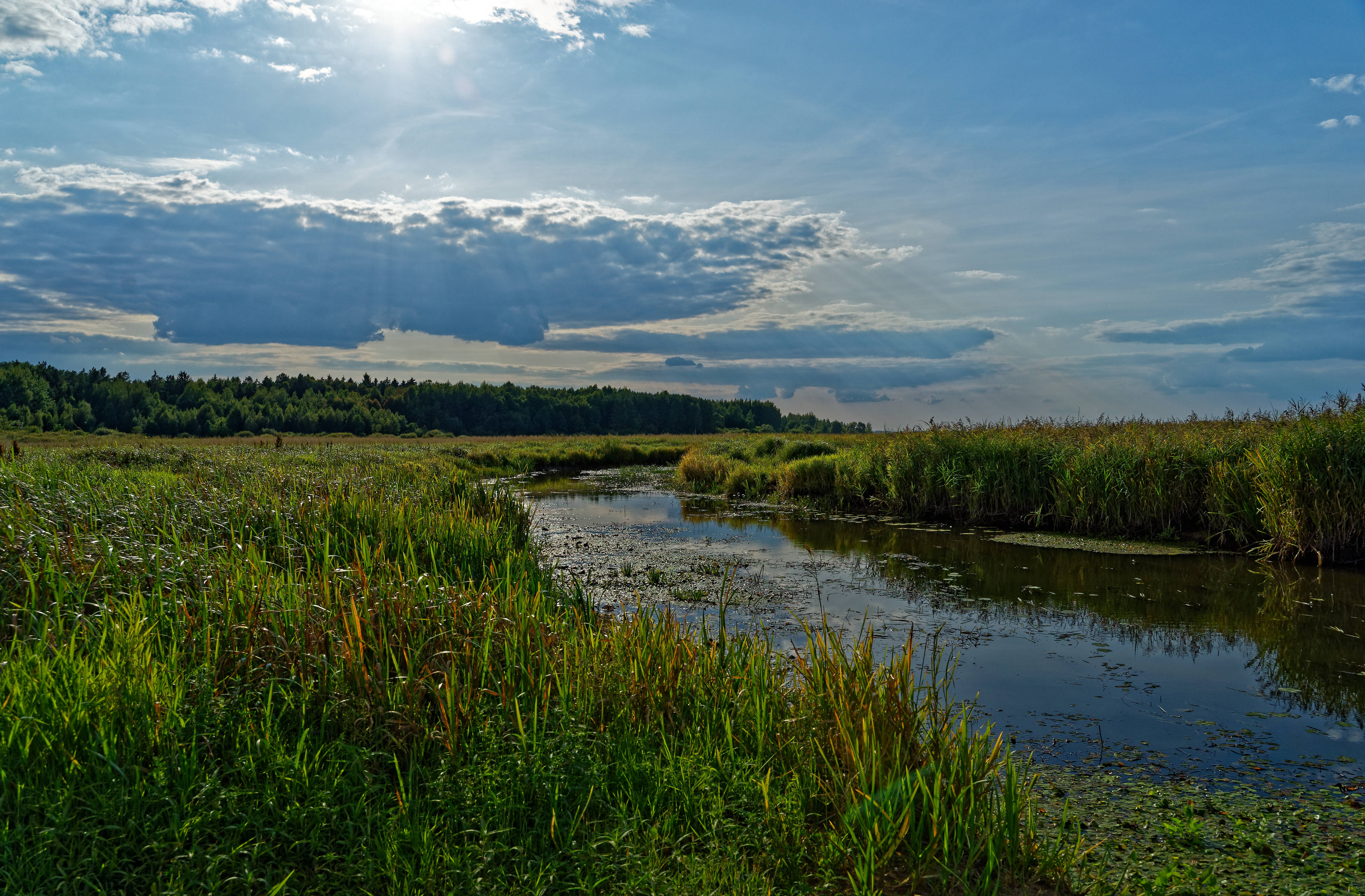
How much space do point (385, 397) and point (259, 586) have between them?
390 feet

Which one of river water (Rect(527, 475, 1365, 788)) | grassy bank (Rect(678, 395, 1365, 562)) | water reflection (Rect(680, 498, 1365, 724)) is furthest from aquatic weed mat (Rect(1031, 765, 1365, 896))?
grassy bank (Rect(678, 395, 1365, 562))

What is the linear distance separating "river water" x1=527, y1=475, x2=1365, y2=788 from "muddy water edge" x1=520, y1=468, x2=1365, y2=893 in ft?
0.12

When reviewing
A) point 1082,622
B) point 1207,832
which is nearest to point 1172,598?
point 1082,622

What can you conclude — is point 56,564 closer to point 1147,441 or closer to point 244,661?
point 244,661

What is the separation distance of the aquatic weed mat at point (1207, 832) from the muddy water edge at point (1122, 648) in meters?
Result: 0.02

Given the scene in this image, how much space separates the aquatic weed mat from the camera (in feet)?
13.4

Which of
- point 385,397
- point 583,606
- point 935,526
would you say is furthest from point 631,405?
point 583,606

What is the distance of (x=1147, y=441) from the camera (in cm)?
1664

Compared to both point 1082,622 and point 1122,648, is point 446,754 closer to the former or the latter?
point 1122,648

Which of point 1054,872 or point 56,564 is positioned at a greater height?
point 56,564

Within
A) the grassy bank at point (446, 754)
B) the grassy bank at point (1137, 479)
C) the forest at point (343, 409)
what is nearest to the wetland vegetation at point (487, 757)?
the grassy bank at point (446, 754)

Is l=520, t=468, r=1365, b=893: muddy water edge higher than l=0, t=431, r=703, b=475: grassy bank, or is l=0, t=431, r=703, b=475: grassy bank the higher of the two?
l=0, t=431, r=703, b=475: grassy bank

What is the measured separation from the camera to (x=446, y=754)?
4.26 meters

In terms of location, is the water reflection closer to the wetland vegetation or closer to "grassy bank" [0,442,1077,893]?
the wetland vegetation
